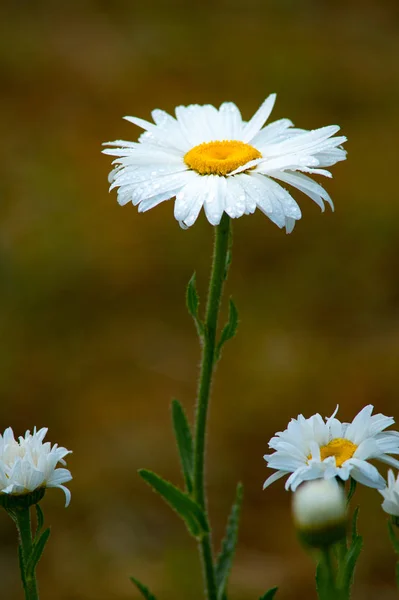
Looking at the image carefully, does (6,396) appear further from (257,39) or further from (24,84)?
(257,39)

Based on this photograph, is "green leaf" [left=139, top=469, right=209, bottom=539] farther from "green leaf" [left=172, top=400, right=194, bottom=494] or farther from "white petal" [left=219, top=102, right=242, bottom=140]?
"white petal" [left=219, top=102, right=242, bottom=140]

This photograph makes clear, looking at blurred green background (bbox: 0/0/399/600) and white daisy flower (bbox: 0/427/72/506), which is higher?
blurred green background (bbox: 0/0/399/600)

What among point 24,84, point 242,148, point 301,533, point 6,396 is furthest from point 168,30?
point 301,533

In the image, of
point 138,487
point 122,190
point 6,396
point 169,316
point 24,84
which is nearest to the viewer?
point 122,190

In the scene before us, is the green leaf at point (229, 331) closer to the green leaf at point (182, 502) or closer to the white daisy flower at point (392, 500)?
the green leaf at point (182, 502)

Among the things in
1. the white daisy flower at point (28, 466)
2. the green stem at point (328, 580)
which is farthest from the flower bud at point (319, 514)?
the white daisy flower at point (28, 466)

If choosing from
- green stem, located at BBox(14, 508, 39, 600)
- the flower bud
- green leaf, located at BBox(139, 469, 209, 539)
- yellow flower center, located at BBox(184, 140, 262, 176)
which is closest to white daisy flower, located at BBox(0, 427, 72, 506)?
green stem, located at BBox(14, 508, 39, 600)

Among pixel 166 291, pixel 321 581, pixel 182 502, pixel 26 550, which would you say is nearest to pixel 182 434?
pixel 182 502
